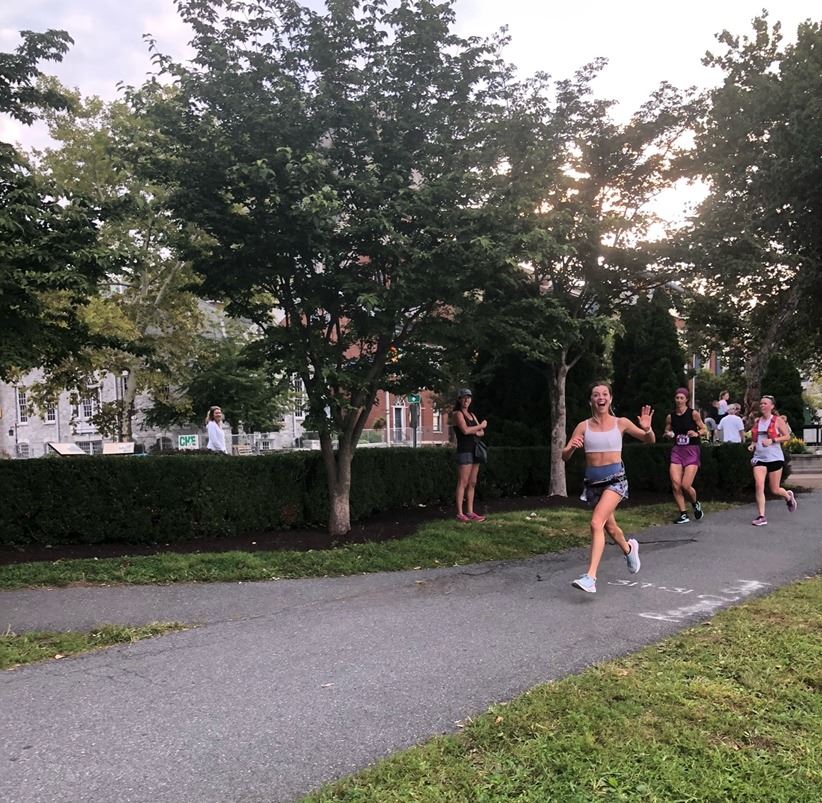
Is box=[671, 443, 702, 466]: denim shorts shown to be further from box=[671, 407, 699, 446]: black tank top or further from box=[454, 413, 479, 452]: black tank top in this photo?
box=[454, 413, 479, 452]: black tank top

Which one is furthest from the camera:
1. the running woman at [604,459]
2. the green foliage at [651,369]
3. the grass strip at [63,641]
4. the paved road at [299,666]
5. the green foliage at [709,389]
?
the green foliage at [709,389]

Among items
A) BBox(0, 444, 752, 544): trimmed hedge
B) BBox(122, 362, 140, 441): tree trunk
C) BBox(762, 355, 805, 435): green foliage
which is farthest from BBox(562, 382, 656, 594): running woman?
BBox(762, 355, 805, 435): green foliage

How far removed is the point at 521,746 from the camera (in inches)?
124

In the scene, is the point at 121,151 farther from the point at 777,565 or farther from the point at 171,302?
the point at 171,302

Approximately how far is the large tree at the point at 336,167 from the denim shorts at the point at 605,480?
102 inches

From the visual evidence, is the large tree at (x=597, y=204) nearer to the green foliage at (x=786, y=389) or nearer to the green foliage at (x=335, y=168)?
the green foliage at (x=335, y=168)

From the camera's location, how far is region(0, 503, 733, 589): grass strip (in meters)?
7.02

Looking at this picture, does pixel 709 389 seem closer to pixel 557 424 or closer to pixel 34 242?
pixel 557 424

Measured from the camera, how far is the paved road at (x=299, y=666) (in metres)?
3.11

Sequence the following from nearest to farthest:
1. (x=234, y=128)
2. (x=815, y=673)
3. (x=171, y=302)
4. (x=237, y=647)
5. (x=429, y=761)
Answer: (x=429, y=761), (x=815, y=673), (x=237, y=647), (x=234, y=128), (x=171, y=302)

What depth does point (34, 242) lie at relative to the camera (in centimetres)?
720

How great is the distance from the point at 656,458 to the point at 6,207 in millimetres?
12536

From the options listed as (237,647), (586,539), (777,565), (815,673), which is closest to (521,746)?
(815,673)

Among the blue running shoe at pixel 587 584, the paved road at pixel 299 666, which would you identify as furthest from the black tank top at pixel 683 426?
the blue running shoe at pixel 587 584
